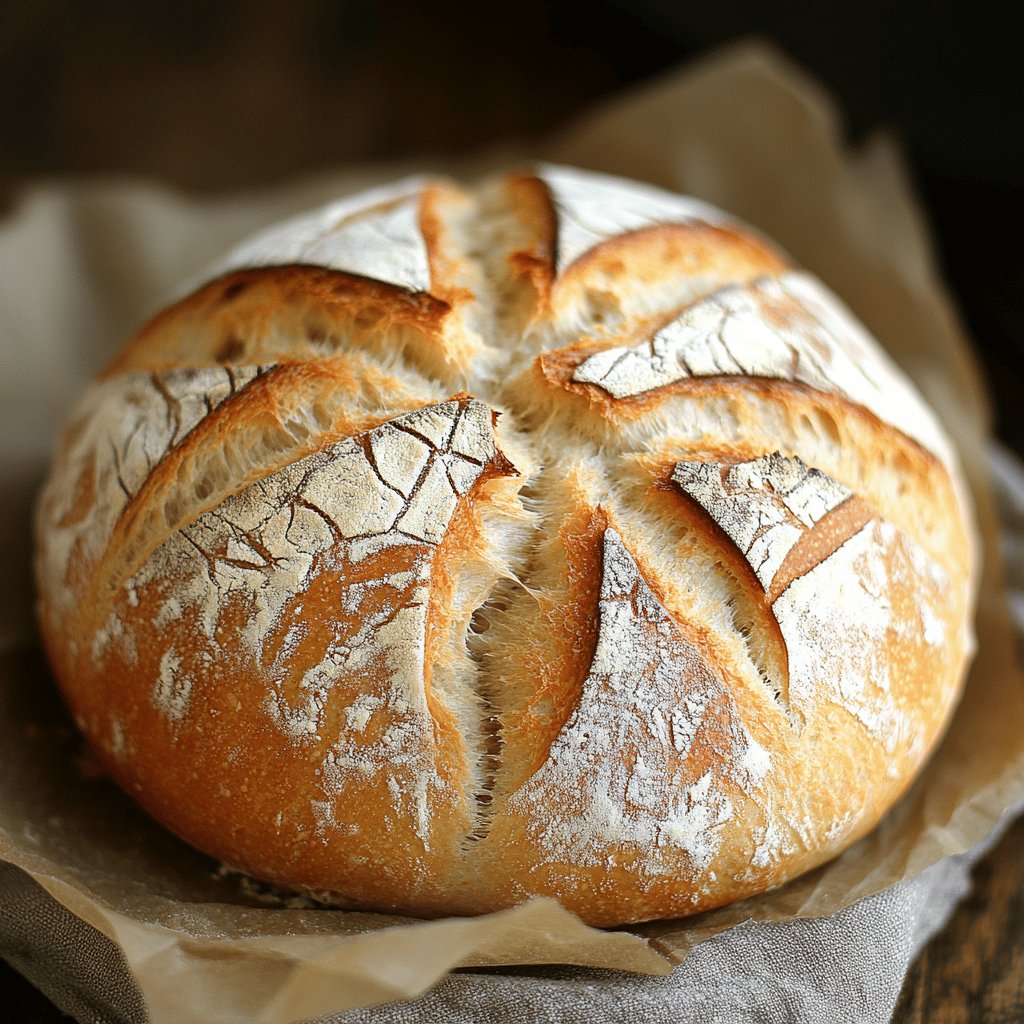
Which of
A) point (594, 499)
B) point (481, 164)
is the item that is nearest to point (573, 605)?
point (594, 499)

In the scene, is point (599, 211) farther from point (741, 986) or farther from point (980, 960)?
point (980, 960)

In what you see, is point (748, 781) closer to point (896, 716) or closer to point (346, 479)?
point (896, 716)

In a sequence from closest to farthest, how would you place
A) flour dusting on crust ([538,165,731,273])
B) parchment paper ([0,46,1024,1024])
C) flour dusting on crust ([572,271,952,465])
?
1. parchment paper ([0,46,1024,1024])
2. flour dusting on crust ([572,271,952,465])
3. flour dusting on crust ([538,165,731,273])

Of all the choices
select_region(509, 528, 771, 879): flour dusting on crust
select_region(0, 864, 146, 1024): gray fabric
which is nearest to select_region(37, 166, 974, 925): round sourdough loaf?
select_region(509, 528, 771, 879): flour dusting on crust

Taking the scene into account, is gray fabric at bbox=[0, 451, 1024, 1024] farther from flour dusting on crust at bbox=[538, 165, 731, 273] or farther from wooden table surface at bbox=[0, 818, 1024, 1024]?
flour dusting on crust at bbox=[538, 165, 731, 273]

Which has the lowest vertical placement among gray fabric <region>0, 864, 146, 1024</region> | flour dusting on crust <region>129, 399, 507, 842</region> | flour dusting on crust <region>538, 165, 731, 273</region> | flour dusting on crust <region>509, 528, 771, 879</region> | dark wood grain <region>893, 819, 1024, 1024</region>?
dark wood grain <region>893, 819, 1024, 1024</region>

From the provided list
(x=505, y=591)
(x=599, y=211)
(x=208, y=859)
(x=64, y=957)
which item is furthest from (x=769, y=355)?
(x=64, y=957)
